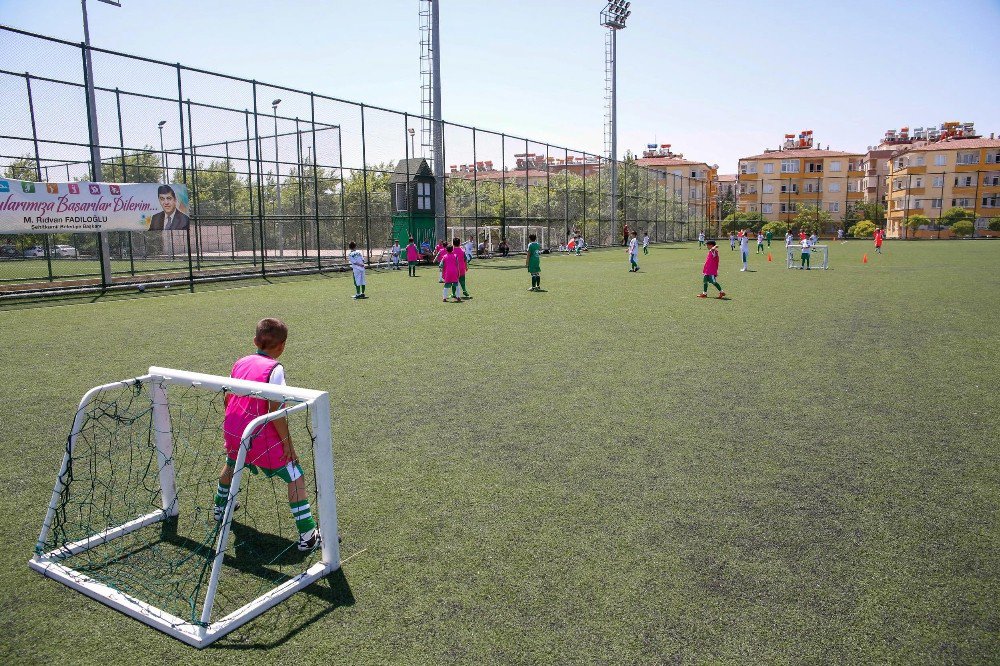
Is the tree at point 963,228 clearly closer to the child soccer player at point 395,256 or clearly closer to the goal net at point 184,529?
the child soccer player at point 395,256

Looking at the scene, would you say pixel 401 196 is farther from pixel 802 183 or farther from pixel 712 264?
pixel 802 183

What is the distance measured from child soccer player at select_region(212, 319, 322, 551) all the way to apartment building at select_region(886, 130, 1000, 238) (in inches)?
3808

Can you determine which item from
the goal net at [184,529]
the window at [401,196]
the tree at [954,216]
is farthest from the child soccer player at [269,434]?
the tree at [954,216]

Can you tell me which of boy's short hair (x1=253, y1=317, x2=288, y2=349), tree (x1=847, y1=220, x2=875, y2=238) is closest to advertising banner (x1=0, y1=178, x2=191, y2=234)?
boy's short hair (x1=253, y1=317, x2=288, y2=349)

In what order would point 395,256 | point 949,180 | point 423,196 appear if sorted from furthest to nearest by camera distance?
point 949,180, point 423,196, point 395,256

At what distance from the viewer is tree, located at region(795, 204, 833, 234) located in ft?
281

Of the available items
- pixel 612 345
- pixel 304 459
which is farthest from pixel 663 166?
pixel 304 459

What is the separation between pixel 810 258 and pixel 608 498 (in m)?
35.6

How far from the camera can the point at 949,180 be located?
86.2 m

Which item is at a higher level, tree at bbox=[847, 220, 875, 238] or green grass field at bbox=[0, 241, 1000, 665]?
tree at bbox=[847, 220, 875, 238]

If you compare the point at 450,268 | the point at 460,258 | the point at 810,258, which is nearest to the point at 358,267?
the point at 450,268

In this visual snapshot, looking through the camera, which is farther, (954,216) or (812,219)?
(812,219)

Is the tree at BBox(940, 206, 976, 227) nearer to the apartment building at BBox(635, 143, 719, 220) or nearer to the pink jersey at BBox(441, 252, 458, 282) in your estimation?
the apartment building at BBox(635, 143, 719, 220)

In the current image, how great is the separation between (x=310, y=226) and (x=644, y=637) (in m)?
33.7
